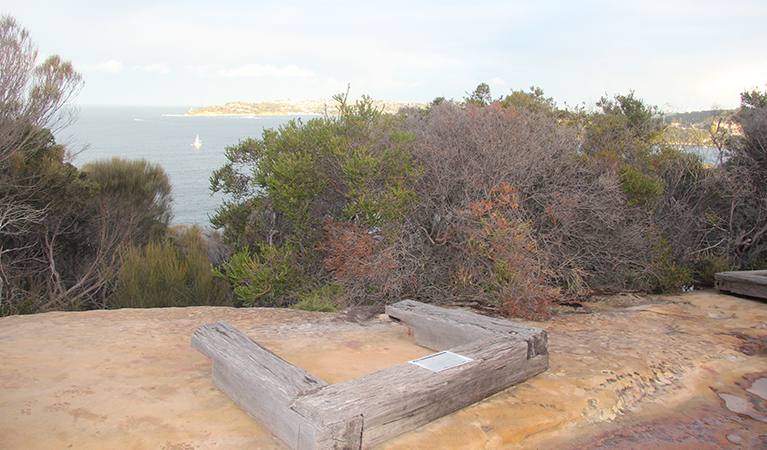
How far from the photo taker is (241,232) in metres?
7.97

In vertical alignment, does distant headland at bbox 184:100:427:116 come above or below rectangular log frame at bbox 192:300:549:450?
above

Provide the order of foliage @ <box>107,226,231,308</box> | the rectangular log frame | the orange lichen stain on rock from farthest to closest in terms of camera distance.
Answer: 1. foliage @ <box>107,226,231,308</box>
2. the orange lichen stain on rock
3. the rectangular log frame

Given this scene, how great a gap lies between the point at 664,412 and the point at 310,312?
3.88 metres

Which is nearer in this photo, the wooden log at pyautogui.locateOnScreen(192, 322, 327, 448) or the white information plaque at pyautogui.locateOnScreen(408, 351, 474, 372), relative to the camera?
the wooden log at pyautogui.locateOnScreen(192, 322, 327, 448)

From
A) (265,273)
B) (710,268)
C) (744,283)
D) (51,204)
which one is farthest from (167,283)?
(710,268)

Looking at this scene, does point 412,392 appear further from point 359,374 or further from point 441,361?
point 359,374

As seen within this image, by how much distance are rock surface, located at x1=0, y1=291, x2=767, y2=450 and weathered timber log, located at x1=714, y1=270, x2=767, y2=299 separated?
1.34 meters

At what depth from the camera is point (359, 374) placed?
12.3ft

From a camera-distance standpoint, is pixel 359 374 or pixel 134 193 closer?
pixel 359 374

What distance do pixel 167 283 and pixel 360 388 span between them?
5.66m

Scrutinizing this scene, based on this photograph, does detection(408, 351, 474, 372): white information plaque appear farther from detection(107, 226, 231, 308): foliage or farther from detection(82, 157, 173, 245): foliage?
detection(82, 157, 173, 245): foliage

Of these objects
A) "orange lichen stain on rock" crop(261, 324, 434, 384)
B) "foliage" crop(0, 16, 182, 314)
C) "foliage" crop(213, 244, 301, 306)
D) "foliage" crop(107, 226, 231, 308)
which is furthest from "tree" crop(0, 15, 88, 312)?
"orange lichen stain on rock" crop(261, 324, 434, 384)

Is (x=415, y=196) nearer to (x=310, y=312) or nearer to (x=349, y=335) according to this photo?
(x=310, y=312)

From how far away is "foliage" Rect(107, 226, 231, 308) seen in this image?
7297mm
